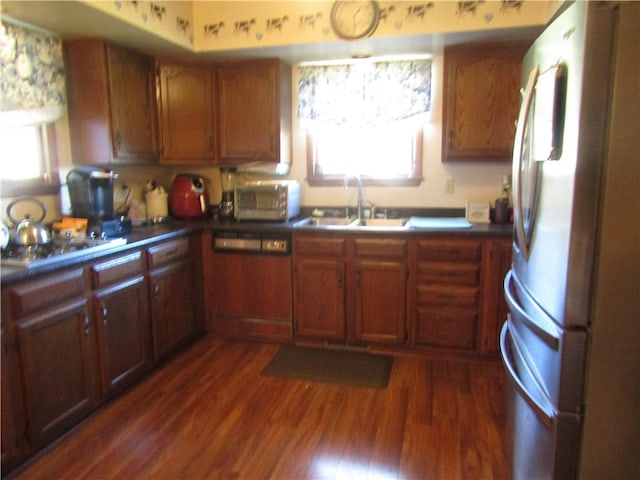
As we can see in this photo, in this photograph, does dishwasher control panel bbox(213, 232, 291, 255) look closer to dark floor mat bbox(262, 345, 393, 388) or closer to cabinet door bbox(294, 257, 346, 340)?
cabinet door bbox(294, 257, 346, 340)

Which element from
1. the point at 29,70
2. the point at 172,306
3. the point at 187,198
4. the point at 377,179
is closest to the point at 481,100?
the point at 377,179

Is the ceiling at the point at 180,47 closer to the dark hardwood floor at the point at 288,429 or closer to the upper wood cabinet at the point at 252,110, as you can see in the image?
the upper wood cabinet at the point at 252,110

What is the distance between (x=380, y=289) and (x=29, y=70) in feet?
Answer: 7.76

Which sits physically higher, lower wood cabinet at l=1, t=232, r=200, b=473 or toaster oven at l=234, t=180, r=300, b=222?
toaster oven at l=234, t=180, r=300, b=222

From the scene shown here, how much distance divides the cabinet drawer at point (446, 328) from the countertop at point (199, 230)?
508mm

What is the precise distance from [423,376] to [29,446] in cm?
202

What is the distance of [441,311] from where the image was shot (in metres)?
2.89

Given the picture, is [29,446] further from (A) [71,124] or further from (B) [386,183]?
(B) [386,183]

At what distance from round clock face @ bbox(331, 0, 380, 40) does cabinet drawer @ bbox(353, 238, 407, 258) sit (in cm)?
124

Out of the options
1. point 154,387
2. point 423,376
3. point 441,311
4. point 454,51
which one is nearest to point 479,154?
point 454,51

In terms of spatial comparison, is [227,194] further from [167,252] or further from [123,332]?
[123,332]

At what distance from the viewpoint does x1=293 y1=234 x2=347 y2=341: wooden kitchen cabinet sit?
9.86 ft

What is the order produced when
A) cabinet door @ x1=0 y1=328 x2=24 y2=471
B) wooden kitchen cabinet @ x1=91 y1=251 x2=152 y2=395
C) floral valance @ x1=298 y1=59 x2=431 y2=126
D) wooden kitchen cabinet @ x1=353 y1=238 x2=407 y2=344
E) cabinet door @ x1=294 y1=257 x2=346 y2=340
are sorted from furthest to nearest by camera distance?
1. floral valance @ x1=298 y1=59 x2=431 y2=126
2. cabinet door @ x1=294 y1=257 x2=346 y2=340
3. wooden kitchen cabinet @ x1=353 y1=238 x2=407 y2=344
4. wooden kitchen cabinet @ x1=91 y1=251 x2=152 y2=395
5. cabinet door @ x1=0 y1=328 x2=24 y2=471

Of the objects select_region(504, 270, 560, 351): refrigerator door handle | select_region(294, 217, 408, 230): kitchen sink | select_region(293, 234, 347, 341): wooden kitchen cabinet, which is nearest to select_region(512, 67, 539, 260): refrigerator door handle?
select_region(504, 270, 560, 351): refrigerator door handle
